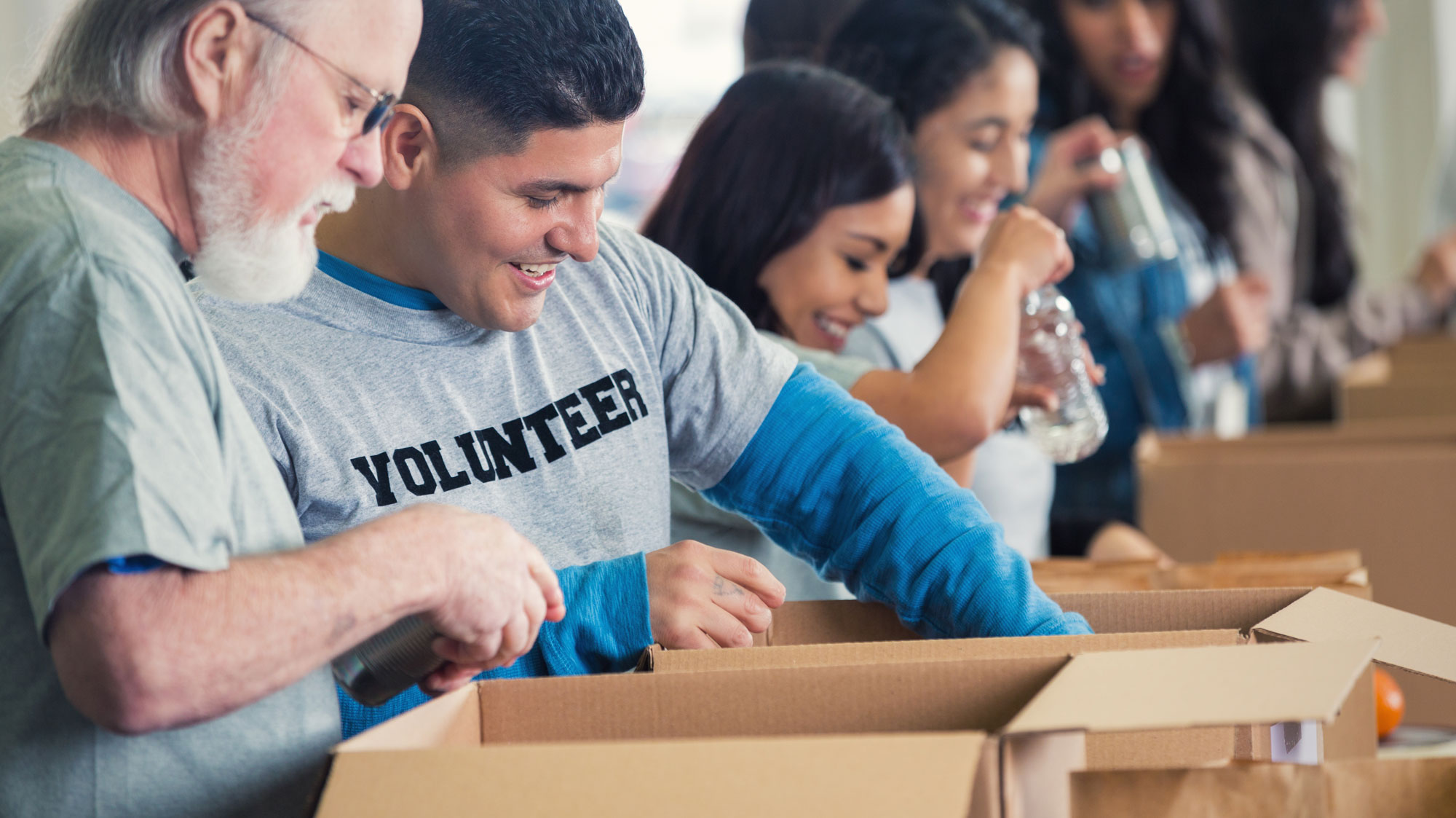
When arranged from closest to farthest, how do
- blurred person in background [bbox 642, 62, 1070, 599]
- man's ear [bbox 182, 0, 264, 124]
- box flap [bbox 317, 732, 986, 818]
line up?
1. box flap [bbox 317, 732, 986, 818]
2. man's ear [bbox 182, 0, 264, 124]
3. blurred person in background [bbox 642, 62, 1070, 599]

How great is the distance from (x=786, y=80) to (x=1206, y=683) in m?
0.87

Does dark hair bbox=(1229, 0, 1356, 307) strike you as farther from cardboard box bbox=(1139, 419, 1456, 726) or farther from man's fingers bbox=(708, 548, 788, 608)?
man's fingers bbox=(708, 548, 788, 608)

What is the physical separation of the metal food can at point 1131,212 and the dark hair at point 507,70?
3.97ft

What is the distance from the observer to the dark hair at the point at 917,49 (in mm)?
1654

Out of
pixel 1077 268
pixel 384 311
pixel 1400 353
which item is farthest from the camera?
A: pixel 1400 353

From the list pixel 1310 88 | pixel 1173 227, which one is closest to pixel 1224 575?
pixel 1173 227

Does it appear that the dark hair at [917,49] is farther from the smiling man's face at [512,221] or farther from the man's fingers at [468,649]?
the man's fingers at [468,649]

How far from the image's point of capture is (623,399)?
3.50 feet

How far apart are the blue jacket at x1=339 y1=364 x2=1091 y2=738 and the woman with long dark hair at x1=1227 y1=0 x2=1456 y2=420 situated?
2343 mm

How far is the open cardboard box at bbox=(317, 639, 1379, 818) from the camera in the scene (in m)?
0.58

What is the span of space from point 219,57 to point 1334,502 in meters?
1.76

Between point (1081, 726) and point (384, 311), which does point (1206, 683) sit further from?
point (384, 311)

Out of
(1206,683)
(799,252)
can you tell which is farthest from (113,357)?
(799,252)

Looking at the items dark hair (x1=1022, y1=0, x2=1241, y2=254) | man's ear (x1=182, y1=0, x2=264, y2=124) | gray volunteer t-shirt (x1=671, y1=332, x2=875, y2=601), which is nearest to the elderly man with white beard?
man's ear (x1=182, y1=0, x2=264, y2=124)
